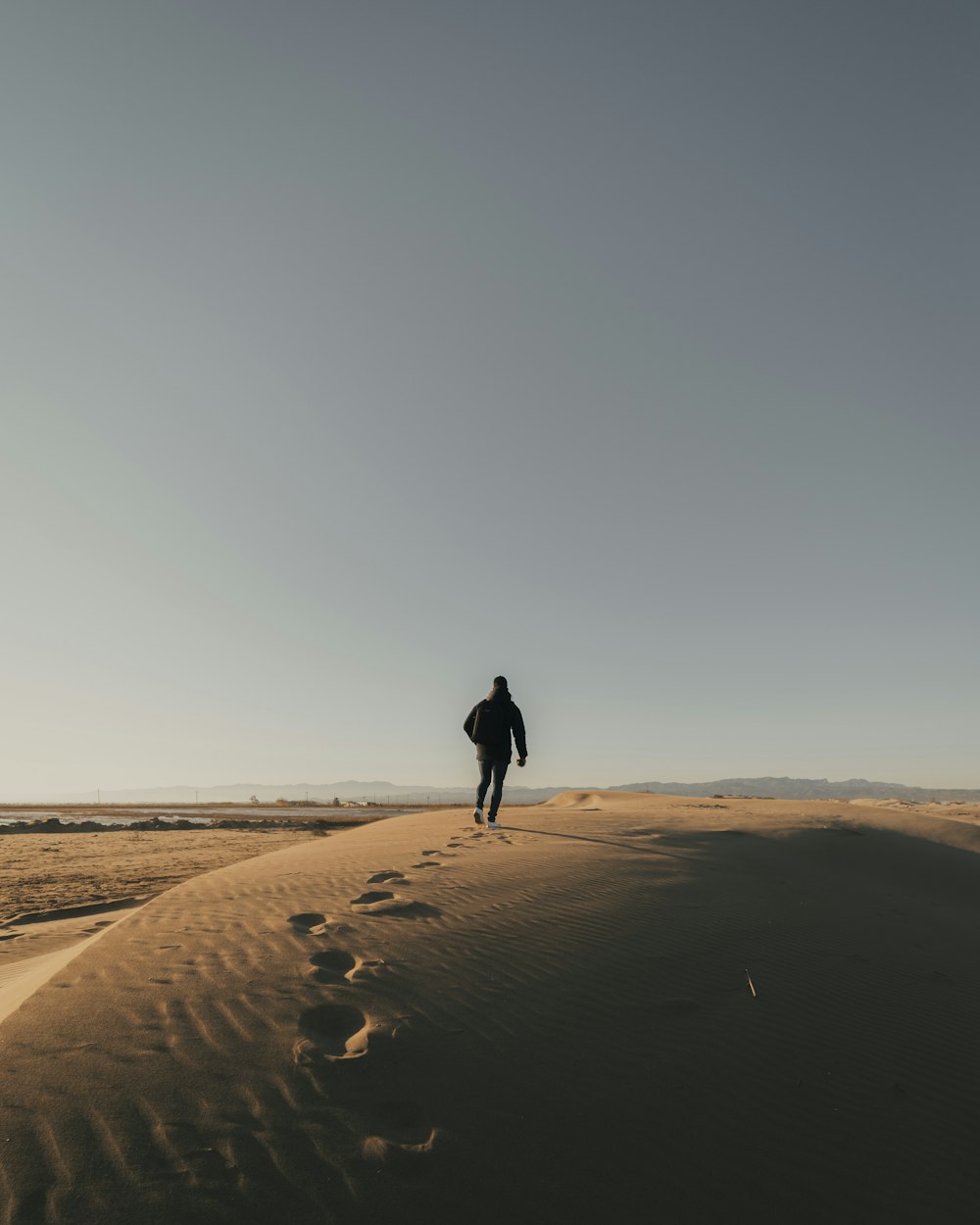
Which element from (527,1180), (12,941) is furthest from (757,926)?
(12,941)

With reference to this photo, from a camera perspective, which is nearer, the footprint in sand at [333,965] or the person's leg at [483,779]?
the footprint in sand at [333,965]

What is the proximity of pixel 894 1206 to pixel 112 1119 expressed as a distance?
2.94 metres

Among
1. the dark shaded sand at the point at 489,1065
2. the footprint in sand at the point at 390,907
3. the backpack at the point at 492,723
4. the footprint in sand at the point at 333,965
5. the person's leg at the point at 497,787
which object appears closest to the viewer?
the dark shaded sand at the point at 489,1065

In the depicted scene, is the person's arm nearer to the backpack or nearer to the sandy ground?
the backpack

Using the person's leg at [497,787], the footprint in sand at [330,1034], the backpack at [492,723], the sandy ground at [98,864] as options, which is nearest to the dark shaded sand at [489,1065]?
the footprint in sand at [330,1034]

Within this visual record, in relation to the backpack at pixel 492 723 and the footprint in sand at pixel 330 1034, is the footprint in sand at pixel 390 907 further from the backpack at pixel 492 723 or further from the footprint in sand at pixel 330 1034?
the backpack at pixel 492 723

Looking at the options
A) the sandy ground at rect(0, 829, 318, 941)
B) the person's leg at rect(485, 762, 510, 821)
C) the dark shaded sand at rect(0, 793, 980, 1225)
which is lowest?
the sandy ground at rect(0, 829, 318, 941)

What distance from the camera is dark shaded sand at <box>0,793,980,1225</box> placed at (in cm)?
220

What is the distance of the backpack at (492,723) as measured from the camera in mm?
10367

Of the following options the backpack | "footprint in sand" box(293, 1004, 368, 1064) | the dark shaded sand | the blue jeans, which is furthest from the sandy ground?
the backpack

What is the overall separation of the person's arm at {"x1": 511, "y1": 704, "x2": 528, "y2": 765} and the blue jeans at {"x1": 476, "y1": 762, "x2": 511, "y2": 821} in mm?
395

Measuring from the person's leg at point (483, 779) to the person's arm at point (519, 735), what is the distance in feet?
1.80

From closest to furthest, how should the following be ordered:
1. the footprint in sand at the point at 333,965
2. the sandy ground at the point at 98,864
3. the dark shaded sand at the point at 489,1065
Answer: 1. the dark shaded sand at the point at 489,1065
2. the footprint in sand at the point at 333,965
3. the sandy ground at the point at 98,864

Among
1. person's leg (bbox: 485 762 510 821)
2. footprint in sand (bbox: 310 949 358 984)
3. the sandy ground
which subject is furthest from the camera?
person's leg (bbox: 485 762 510 821)
